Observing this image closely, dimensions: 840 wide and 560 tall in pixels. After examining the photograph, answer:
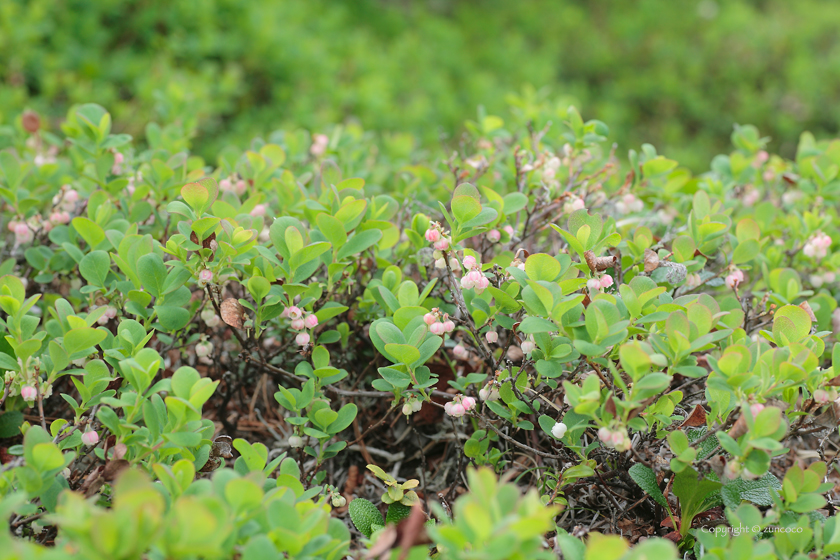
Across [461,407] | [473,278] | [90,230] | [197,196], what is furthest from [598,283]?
[90,230]

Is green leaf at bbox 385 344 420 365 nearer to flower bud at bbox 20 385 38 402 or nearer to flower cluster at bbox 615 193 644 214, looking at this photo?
flower bud at bbox 20 385 38 402

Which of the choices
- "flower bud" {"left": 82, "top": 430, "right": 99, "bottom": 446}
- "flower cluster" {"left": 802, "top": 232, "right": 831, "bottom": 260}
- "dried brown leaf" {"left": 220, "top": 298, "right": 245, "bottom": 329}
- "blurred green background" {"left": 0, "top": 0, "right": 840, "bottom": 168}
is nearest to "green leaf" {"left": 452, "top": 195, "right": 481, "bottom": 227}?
"dried brown leaf" {"left": 220, "top": 298, "right": 245, "bottom": 329}

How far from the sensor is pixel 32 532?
1.23m

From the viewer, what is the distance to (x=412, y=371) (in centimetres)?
120

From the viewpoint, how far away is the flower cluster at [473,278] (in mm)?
1232

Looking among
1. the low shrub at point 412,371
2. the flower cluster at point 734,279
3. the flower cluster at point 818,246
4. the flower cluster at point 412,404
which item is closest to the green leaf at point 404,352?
the low shrub at point 412,371

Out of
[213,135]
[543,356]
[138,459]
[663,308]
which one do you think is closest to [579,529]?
[543,356]

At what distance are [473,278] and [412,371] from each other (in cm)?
22

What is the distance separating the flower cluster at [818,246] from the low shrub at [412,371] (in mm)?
70

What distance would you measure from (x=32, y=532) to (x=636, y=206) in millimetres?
1709

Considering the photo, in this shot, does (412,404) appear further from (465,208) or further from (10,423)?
(10,423)

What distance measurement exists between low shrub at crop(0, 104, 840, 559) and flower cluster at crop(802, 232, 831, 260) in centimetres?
7

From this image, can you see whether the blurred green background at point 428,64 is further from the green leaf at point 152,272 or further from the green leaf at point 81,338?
the green leaf at point 81,338

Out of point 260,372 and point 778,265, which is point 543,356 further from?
point 778,265
